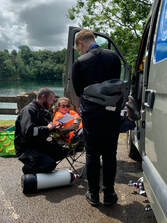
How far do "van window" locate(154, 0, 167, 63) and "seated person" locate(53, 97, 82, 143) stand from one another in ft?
6.25

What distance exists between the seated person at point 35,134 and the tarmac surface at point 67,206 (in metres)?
0.38

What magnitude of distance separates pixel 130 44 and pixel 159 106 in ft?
30.4

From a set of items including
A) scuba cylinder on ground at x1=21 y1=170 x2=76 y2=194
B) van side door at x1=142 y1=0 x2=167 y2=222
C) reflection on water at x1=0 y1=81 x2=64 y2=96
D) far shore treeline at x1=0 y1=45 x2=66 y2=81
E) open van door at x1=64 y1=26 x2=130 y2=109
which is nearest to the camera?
van side door at x1=142 y1=0 x2=167 y2=222

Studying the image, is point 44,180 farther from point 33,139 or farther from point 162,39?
point 162,39

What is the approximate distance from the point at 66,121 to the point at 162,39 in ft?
6.76

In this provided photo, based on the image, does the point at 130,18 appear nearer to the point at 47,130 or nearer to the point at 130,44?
the point at 130,44

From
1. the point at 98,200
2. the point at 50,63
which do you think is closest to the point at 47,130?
the point at 98,200

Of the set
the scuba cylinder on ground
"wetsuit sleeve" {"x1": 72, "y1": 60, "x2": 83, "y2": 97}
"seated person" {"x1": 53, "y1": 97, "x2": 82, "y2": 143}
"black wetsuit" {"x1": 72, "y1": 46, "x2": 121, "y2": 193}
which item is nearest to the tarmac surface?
the scuba cylinder on ground

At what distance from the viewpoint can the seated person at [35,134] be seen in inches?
131

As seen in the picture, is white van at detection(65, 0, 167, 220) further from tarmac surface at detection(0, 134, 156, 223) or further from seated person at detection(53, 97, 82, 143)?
seated person at detection(53, 97, 82, 143)

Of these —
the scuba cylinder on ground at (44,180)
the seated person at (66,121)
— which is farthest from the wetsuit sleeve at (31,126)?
the scuba cylinder on ground at (44,180)

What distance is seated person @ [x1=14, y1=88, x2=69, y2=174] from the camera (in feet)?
10.9

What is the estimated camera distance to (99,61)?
2682 mm

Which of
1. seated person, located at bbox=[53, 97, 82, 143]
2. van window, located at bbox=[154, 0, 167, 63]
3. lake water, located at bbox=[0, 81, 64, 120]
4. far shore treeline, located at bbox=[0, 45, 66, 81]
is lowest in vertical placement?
lake water, located at bbox=[0, 81, 64, 120]
